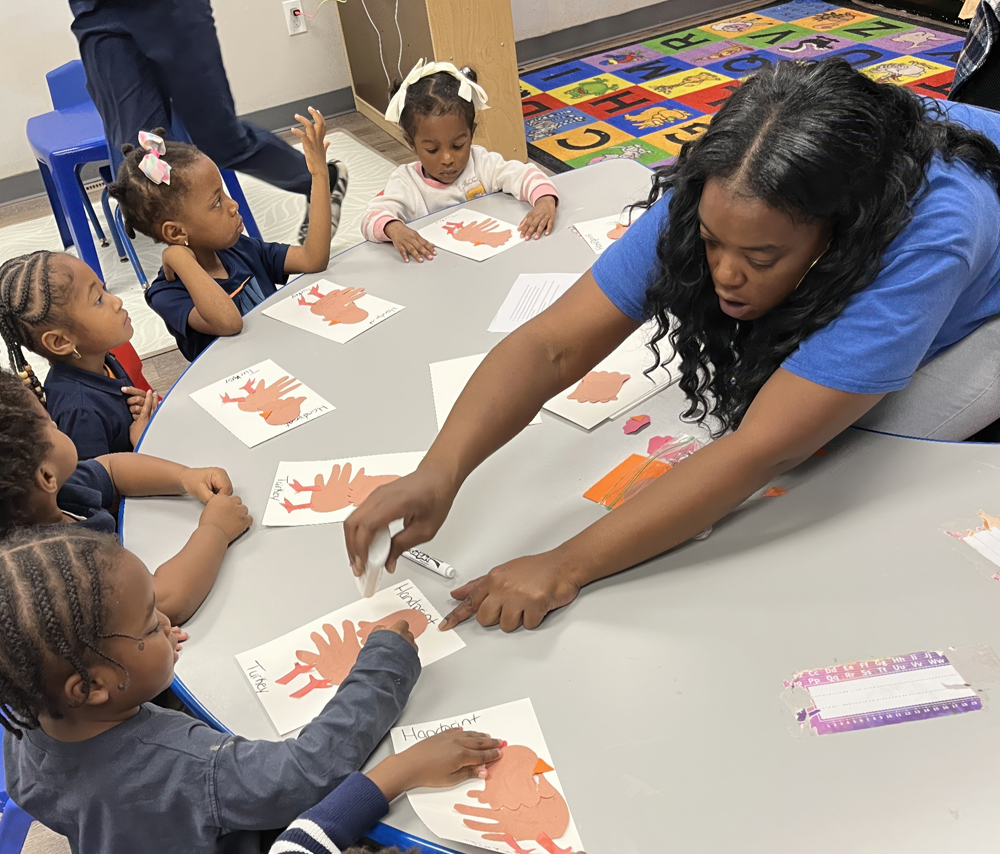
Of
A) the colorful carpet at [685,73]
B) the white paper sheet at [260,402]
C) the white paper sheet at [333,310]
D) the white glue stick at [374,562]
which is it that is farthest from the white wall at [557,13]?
the white glue stick at [374,562]

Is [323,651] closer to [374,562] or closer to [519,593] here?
[374,562]

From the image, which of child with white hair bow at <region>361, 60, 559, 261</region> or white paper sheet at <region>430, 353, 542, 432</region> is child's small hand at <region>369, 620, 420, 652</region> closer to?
white paper sheet at <region>430, 353, 542, 432</region>

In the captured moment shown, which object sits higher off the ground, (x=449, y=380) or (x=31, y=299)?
(x=31, y=299)

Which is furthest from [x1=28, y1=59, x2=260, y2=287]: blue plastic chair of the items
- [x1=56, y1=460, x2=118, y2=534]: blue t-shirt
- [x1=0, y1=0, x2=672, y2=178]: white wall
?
[x1=56, y1=460, x2=118, y2=534]: blue t-shirt

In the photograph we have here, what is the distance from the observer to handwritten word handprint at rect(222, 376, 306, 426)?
1.36 m

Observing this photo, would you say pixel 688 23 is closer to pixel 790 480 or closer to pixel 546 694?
pixel 790 480

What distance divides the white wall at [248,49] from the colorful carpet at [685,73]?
306 mm

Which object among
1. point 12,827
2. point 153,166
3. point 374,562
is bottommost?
point 12,827

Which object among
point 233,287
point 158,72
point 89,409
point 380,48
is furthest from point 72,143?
point 89,409

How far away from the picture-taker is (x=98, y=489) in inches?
50.1

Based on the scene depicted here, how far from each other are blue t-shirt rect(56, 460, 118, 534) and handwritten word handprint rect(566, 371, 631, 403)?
2.29 feet

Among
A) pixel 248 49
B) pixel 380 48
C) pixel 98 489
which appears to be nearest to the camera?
pixel 98 489

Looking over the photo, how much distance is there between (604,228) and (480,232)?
0.26 m

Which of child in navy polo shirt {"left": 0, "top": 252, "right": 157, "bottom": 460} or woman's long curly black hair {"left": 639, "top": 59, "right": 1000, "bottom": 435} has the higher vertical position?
woman's long curly black hair {"left": 639, "top": 59, "right": 1000, "bottom": 435}
